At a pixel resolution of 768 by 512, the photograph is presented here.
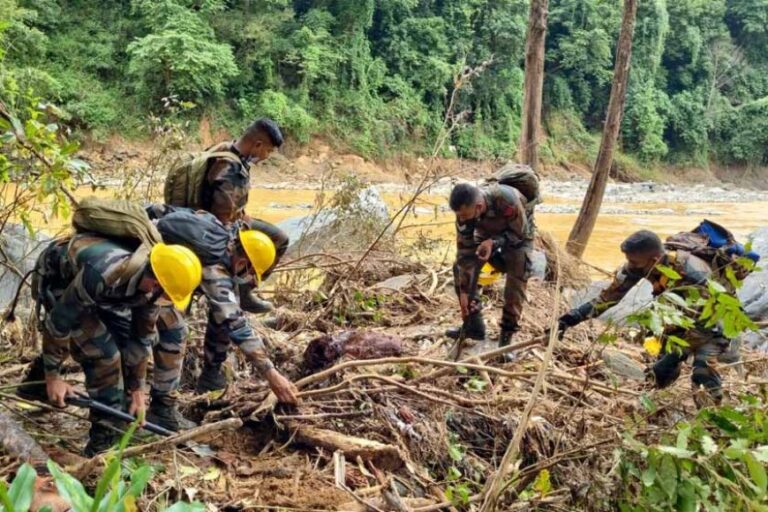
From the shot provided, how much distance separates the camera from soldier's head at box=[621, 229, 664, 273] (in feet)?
11.4

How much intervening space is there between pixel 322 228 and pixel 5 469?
4797 millimetres

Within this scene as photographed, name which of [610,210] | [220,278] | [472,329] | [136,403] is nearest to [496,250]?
[472,329]

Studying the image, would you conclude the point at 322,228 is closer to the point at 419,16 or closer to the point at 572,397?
the point at 572,397

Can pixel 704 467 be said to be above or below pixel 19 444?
above

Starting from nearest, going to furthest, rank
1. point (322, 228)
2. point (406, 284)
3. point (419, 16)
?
point (406, 284)
point (322, 228)
point (419, 16)

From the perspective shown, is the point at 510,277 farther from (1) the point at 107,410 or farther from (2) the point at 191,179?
(1) the point at 107,410

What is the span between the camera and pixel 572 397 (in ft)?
11.2

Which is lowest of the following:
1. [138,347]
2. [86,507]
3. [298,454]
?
[298,454]

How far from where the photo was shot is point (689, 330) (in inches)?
141

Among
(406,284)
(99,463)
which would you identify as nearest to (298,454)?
(99,463)

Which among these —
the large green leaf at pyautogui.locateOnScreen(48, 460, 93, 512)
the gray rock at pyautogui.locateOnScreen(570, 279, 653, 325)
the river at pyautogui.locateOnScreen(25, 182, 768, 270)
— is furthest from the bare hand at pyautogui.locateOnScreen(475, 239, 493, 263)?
the river at pyautogui.locateOnScreen(25, 182, 768, 270)

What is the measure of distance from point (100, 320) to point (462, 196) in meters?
2.20

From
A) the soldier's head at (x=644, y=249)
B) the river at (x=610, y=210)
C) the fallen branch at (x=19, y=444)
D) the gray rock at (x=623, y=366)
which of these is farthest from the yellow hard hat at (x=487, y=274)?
the river at (x=610, y=210)

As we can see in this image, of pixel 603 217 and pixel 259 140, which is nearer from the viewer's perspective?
pixel 259 140
